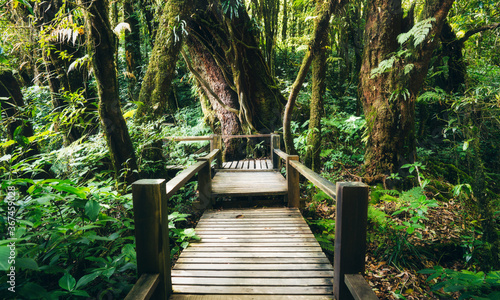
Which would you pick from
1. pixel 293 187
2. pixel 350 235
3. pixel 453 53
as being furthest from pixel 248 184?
pixel 453 53

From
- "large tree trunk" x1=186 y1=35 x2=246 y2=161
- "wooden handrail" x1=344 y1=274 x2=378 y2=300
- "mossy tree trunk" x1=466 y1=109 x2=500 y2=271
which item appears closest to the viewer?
"wooden handrail" x1=344 y1=274 x2=378 y2=300

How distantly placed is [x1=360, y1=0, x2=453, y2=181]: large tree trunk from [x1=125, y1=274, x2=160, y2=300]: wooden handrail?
4.68m

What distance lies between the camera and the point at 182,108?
45.3 feet

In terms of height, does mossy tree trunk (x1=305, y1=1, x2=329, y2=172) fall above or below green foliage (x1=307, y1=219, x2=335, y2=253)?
above

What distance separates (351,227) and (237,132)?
731cm

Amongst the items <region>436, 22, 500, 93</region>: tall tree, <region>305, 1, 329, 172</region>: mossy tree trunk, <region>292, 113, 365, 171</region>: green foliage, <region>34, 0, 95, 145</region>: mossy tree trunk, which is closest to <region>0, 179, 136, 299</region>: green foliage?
<region>34, 0, 95, 145</region>: mossy tree trunk

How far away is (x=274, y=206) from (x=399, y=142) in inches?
114

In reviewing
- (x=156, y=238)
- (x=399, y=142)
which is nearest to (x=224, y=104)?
(x=399, y=142)

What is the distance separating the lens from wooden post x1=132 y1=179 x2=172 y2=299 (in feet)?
5.74

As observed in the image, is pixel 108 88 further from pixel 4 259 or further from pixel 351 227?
pixel 351 227

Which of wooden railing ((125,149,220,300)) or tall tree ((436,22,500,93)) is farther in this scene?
tall tree ((436,22,500,93))

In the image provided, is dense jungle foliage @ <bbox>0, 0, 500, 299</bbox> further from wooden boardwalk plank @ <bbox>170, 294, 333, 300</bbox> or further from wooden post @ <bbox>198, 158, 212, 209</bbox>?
wooden post @ <bbox>198, 158, 212, 209</bbox>

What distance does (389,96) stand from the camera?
5.03 meters

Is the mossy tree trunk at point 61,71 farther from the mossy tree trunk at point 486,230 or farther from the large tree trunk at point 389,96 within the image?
the mossy tree trunk at point 486,230
